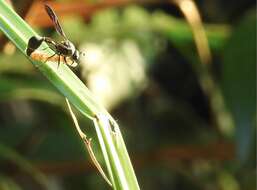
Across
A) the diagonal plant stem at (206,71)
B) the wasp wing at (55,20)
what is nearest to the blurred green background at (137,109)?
the diagonal plant stem at (206,71)

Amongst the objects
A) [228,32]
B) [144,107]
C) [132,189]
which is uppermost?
[132,189]

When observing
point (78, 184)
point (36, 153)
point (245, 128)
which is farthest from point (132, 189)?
point (78, 184)

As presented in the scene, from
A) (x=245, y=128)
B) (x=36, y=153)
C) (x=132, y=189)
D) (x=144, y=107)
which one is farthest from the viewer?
Answer: (x=144, y=107)

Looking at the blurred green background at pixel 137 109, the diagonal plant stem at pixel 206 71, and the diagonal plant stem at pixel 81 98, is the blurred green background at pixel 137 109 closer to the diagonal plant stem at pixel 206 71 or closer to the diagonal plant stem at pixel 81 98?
the diagonal plant stem at pixel 206 71

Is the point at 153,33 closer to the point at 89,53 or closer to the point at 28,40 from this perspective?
the point at 89,53

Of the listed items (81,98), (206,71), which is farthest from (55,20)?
(206,71)

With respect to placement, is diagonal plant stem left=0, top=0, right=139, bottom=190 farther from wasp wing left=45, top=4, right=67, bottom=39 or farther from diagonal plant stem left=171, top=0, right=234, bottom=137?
diagonal plant stem left=171, top=0, right=234, bottom=137

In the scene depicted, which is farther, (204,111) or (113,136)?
(204,111)
